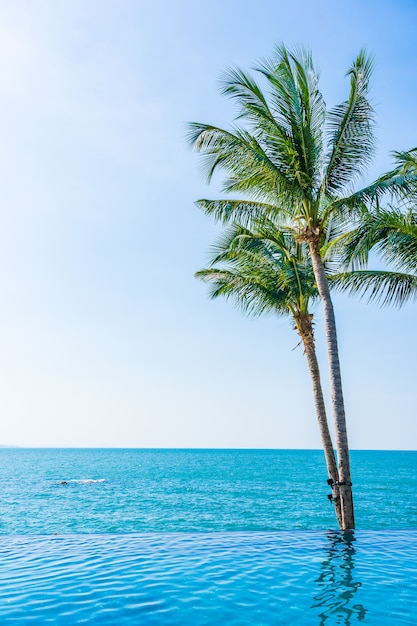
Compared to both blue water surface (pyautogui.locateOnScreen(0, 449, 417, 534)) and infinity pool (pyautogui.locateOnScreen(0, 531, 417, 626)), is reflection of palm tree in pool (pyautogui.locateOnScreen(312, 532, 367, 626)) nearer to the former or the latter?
infinity pool (pyautogui.locateOnScreen(0, 531, 417, 626))

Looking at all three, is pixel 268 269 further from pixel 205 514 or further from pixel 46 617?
pixel 205 514

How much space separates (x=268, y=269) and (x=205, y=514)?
69.1 ft

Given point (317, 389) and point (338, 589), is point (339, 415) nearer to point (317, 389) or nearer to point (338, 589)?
point (317, 389)

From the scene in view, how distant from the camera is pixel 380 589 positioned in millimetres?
7734

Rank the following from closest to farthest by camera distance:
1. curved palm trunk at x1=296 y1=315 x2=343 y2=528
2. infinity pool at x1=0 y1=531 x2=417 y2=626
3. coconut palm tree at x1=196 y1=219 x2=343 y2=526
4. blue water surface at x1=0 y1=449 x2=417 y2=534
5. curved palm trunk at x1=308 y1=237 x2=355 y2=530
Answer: infinity pool at x1=0 y1=531 x2=417 y2=626 < curved palm trunk at x1=308 y1=237 x2=355 y2=530 < curved palm trunk at x1=296 y1=315 x2=343 y2=528 < coconut palm tree at x1=196 y1=219 x2=343 y2=526 < blue water surface at x1=0 y1=449 x2=417 y2=534

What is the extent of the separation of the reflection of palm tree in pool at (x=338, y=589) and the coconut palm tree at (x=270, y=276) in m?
4.66

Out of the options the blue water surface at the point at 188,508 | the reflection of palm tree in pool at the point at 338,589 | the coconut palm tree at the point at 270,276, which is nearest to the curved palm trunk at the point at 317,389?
the coconut palm tree at the point at 270,276

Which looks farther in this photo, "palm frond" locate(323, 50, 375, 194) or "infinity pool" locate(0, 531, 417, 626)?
"palm frond" locate(323, 50, 375, 194)

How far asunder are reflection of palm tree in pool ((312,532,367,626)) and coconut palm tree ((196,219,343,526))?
4.66 meters

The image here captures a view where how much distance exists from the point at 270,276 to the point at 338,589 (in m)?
9.57

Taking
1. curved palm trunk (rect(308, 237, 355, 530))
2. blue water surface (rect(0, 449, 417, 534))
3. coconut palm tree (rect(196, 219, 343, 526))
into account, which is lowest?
blue water surface (rect(0, 449, 417, 534))

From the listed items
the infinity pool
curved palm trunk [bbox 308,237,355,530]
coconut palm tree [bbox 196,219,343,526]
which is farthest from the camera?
coconut palm tree [bbox 196,219,343,526]

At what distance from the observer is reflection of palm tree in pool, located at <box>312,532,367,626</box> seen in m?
6.62

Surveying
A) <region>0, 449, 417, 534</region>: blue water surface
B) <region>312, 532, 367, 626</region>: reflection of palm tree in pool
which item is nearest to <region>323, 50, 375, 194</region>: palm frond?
<region>312, 532, 367, 626</region>: reflection of palm tree in pool
